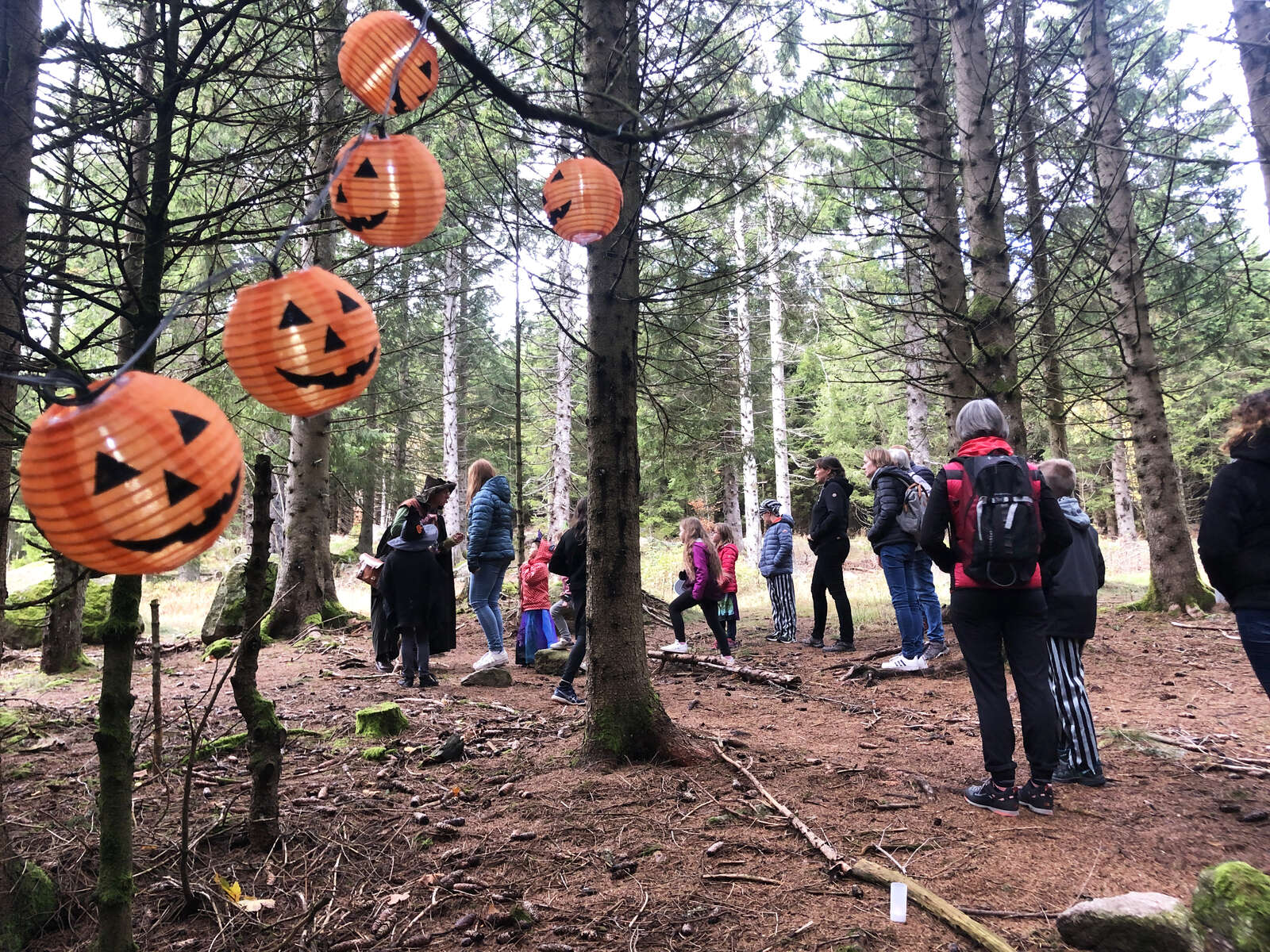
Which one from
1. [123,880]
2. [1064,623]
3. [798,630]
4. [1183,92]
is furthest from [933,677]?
[1183,92]

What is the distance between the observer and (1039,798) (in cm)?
379

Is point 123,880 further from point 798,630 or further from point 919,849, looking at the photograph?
point 798,630

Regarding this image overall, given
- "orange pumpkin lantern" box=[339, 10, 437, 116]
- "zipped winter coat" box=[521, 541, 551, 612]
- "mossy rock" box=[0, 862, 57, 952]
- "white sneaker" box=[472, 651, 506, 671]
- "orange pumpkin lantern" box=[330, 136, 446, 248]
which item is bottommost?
"mossy rock" box=[0, 862, 57, 952]

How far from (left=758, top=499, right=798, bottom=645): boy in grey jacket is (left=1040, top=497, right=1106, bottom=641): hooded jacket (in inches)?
205

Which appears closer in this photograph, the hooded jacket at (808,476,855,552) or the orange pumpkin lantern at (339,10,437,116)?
the orange pumpkin lantern at (339,10,437,116)

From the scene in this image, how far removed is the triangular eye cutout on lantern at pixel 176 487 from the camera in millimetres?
1587

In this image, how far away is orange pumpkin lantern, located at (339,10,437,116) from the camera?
3.02 metres

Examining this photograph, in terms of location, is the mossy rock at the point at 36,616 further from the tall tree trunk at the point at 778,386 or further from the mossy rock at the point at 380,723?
the tall tree trunk at the point at 778,386

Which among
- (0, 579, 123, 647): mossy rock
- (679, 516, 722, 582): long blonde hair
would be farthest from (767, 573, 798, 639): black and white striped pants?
(0, 579, 123, 647): mossy rock

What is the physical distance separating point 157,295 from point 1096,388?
32.4 ft

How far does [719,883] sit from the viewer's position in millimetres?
2988

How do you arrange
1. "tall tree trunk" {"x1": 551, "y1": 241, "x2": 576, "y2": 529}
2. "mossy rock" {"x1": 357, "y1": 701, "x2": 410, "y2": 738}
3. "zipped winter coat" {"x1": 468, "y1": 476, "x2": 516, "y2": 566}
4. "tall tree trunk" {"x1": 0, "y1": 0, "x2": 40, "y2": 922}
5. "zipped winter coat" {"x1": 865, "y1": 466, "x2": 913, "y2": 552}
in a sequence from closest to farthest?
"tall tree trunk" {"x1": 0, "y1": 0, "x2": 40, "y2": 922}, "mossy rock" {"x1": 357, "y1": 701, "x2": 410, "y2": 738}, "zipped winter coat" {"x1": 468, "y1": 476, "x2": 516, "y2": 566}, "zipped winter coat" {"x1": 865, "y1": 466, "x2": 913, "y2": 552}, "tall tree trunk" {"x1": 551, "y1": 241, "x2": 576, "y2": 529}

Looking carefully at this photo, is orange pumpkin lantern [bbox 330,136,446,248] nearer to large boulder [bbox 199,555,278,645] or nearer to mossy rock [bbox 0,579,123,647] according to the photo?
large boulder [bbox 199,555,278,645]

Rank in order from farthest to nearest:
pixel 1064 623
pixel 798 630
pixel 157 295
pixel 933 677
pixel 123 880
Answer: pixel 798 630, pixel 933 677, pixel 1064 623, pixel 157 295, pixel 123 880
